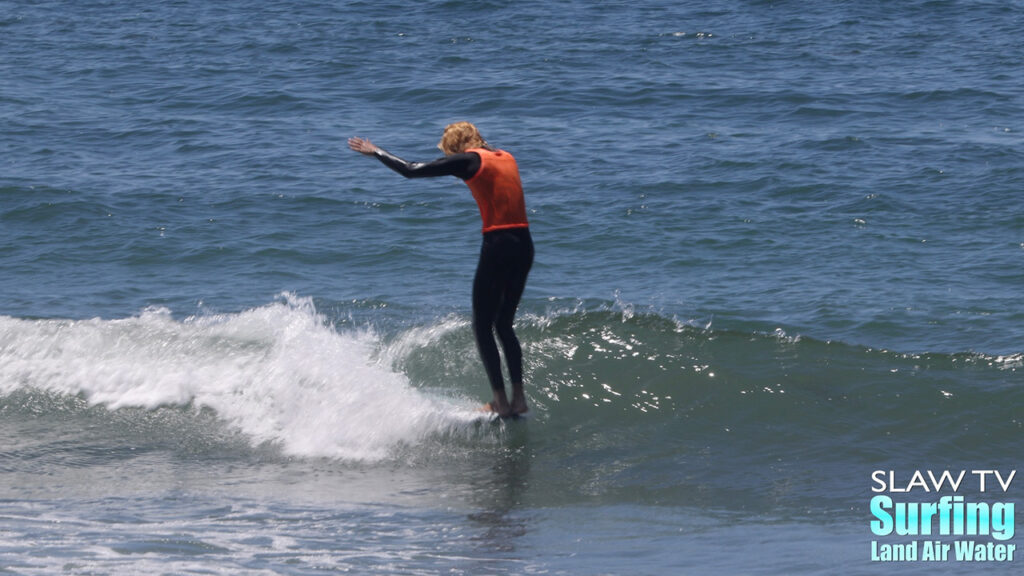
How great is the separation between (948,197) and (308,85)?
35.7 feet

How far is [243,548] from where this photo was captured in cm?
562

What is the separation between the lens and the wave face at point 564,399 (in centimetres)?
718

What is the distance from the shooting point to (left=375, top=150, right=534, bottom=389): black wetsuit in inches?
263

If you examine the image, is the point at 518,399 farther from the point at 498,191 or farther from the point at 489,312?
the point at 498,191

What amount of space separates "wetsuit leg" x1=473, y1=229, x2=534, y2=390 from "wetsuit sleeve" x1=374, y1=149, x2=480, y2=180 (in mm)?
443

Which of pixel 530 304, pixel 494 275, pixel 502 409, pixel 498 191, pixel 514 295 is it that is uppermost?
pixel 498 191

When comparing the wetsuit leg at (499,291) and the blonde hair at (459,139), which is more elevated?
the blonde hair at (459,139)

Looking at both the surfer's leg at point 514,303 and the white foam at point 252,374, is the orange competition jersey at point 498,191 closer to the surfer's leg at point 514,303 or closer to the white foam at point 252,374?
the surfer's leg at point 514,303

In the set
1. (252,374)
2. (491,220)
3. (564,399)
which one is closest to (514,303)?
(491,220)

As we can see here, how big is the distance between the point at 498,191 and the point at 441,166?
38cm

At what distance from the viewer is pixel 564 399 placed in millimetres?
8258

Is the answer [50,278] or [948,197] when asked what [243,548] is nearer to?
[50,278]
